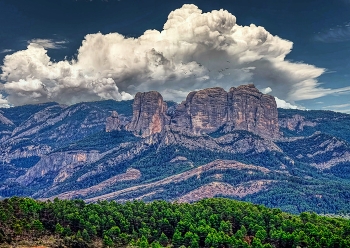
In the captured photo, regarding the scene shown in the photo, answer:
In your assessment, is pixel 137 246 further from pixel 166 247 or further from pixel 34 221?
pixel 34 221

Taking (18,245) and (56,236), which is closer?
(18,245)

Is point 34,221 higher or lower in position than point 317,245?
higher

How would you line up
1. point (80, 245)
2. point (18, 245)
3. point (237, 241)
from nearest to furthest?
point (18, 245)
point (80, 245)
point (237, 241)

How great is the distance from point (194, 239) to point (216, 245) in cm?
947

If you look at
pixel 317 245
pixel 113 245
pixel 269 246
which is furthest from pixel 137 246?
pixel 317 245

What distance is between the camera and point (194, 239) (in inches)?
7844

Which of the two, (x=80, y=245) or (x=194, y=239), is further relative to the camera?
(x=194, y=239)

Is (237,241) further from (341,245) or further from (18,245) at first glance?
(18,245)

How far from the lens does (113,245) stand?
634ft

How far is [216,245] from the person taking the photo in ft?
649

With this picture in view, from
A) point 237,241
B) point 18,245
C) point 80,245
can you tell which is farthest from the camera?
point 237,241

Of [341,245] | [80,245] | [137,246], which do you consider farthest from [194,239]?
[341,245]

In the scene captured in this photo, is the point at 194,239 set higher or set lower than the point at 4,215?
lower

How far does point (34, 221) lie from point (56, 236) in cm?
1188
